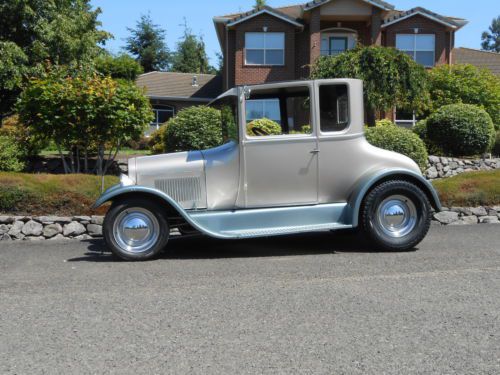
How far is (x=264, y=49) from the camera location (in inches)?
1023

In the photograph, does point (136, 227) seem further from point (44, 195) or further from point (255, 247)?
point (44, 195)

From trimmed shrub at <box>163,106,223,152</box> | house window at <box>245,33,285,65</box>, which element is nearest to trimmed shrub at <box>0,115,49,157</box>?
trimmed shrub at <box>163,106,223,152</box>

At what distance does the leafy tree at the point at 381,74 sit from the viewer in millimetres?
16516

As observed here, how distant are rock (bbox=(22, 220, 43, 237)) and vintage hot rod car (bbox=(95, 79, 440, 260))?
2130 mm

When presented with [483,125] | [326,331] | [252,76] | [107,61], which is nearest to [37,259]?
[326,331]

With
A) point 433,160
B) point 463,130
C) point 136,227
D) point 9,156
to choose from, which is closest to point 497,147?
point 463,130

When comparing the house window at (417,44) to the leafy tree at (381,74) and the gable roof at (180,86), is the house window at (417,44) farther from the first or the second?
the gable roof at (180,86)

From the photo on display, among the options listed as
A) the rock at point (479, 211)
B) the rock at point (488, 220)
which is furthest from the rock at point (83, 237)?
the rock at point (488, 220)

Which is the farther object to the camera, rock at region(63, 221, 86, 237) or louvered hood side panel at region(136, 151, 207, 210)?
rock at region(63, 221, 86, 237)

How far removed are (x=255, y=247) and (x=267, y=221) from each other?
3.11 ft

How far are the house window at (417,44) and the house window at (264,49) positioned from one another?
5529 mm

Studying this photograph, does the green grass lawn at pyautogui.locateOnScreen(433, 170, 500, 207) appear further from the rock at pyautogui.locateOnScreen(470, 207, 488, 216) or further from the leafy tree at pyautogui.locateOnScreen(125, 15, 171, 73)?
the leafy tree at pyautogui.locateOnScreen(125, 15, 171, 73)

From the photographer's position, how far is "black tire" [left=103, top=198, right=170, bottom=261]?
669 cm

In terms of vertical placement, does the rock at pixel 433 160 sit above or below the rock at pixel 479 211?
above
